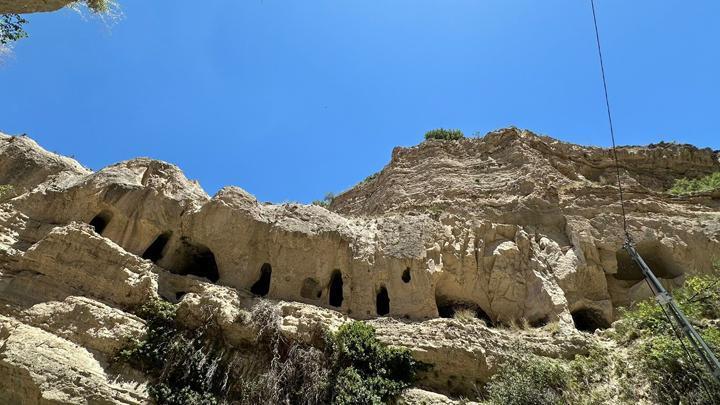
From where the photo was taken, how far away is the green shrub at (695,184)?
2048 centimetres

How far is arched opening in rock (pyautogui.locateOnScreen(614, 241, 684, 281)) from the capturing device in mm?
16875

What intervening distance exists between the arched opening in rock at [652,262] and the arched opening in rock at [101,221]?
17.3 metres

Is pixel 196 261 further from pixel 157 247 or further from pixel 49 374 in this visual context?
pixel 49 374

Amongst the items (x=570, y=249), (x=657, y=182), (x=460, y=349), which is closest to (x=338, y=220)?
(x=460, y=349)

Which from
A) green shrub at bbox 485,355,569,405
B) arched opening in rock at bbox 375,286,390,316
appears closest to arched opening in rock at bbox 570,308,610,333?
green shrub at bbox 485,355,569,405

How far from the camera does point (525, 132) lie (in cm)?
2269

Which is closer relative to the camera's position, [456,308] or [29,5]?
[29,5]

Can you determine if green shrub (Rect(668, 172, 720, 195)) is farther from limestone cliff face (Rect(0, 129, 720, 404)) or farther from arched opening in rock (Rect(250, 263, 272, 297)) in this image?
arched opening in rock (Rect(250, 263, 272, 297))

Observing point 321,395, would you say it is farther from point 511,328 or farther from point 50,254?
point 50,254

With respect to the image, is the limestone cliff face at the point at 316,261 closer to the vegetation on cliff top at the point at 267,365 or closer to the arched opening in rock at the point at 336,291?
the arched opening in rock at the point at 336,291

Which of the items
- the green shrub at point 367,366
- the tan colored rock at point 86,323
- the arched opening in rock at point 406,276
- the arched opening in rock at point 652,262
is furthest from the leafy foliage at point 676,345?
the tan colored rock at point 86,323

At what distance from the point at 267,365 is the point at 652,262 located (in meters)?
13.9

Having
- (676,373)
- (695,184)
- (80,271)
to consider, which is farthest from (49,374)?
(695,184)

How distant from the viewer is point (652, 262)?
17.5m
